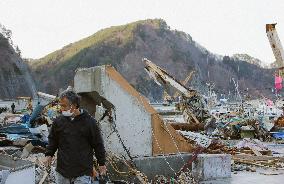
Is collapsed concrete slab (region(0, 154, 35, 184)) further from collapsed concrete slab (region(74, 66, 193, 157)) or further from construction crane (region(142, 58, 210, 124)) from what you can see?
construction crane (region(142, 58, 210, 124))

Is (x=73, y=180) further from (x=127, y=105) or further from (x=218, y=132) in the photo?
(x=218, y=132)

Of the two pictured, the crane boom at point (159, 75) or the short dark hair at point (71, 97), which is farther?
the crane boom at point (159, 75)

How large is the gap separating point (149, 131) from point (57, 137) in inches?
167

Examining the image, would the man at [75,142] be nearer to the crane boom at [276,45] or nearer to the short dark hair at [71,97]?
the short dark hair at [71,97]

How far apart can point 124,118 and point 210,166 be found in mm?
2089

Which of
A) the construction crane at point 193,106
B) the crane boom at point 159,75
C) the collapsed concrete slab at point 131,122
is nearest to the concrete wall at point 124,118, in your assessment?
the collapsed concrete slab at point 131,122

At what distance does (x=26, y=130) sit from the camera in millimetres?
12539

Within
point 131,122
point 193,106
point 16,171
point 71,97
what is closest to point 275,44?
point 193,106

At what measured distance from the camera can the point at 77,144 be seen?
5.20 m

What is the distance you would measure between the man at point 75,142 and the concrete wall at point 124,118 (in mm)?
4170

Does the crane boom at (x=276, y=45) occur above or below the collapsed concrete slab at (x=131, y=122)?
above

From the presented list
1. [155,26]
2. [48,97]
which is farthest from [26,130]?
[155,26]

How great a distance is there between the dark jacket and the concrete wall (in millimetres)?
4166

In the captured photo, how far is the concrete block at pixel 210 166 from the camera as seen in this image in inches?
346
